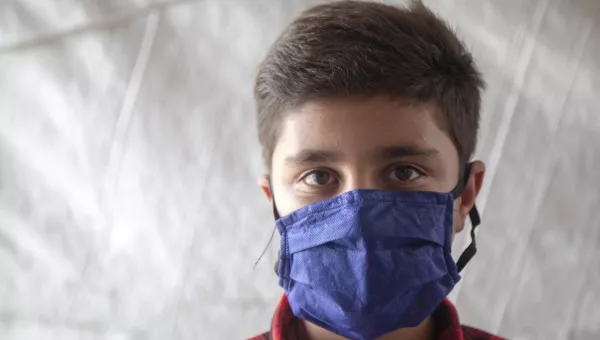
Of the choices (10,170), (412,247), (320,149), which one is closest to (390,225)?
(412,247)

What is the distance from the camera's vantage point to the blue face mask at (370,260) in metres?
0.81

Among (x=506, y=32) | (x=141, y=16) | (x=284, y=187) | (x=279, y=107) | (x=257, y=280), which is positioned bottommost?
(x=257, y=280)

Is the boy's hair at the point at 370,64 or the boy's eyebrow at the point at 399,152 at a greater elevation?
the boy's hair at the point at 370,64

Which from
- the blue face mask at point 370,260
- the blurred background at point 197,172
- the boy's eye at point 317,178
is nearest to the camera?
the blue face mask at point 370,260

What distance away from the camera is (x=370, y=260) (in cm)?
80

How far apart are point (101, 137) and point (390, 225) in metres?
0.63

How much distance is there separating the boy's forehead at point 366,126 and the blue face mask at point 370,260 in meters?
0.07

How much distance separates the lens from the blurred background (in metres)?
1.16

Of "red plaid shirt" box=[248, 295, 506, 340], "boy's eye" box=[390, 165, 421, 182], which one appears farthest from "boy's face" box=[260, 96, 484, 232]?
"red plaid shirt" box=[248, 295, 506, 340]

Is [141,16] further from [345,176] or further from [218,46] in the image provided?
[345,176]

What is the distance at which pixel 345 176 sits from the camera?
883mm

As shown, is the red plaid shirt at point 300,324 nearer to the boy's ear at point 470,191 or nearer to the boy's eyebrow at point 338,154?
the boy's ear at point 470,191

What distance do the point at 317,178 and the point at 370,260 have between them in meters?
0.18

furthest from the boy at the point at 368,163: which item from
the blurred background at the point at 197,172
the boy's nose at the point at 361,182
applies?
the blurred background at the point at 197,172
